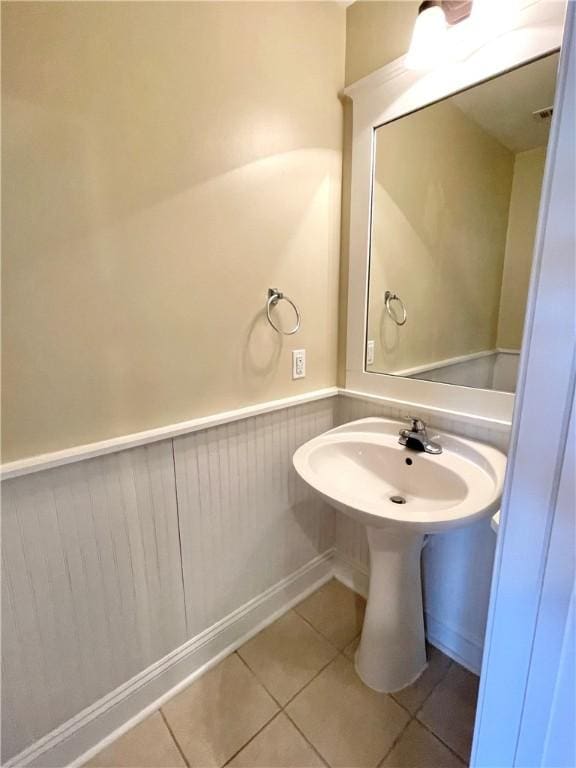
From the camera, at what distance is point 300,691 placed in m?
1.21

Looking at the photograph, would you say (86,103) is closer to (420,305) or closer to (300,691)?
(420,305)

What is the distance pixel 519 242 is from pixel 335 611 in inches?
62.8

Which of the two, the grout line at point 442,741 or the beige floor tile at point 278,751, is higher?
the beige floor tile at point 278,751

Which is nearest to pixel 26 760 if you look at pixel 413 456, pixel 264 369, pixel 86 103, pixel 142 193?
pixel 264 369

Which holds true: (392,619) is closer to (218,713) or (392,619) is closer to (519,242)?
(218,713)

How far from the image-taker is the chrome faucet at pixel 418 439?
3.86 feet

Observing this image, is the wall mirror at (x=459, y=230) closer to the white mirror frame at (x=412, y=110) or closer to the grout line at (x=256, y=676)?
the white mirror frame at (x=412, y=110)

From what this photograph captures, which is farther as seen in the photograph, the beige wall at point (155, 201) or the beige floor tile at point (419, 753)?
the beige floor tile at point (419, 753)

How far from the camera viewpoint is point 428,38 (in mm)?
1017

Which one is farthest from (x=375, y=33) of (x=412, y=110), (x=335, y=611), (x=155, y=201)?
(x=335, y=611)

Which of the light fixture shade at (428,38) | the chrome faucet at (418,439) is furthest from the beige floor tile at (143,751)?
the light fixture shade at (428,38)

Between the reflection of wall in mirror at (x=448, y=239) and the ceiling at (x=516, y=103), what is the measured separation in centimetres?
3

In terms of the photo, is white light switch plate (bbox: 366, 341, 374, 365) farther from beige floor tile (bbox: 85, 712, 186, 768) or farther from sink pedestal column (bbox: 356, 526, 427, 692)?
beige floor tile (bbox: 85, 712, 186, 768)

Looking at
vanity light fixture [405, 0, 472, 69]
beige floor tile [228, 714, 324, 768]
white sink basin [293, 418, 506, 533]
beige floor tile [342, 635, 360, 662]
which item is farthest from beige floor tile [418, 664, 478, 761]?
vanity light fixture [405, 0, 472, 69]
